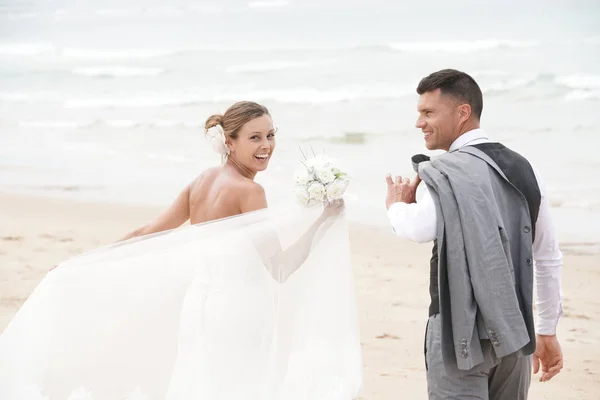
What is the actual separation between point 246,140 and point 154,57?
78.0ft

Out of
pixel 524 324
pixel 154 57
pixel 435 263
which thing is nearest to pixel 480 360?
pixel 524 324

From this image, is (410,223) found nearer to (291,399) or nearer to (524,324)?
(524,324)

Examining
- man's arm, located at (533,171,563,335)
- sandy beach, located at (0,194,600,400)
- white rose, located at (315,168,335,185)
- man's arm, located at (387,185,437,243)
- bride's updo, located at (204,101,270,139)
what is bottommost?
sandy beach, located at (0,194,600,400)

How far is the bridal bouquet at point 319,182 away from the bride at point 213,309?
98 millimetres

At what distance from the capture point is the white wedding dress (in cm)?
403

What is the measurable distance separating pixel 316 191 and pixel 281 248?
0.34 meters

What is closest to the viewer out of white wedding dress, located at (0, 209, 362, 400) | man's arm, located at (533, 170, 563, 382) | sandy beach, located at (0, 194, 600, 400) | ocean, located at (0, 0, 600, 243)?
man's arm, located at (533, 170, 563, 382)

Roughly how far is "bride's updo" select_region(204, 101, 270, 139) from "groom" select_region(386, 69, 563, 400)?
2.93 ft

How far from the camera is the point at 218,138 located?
421cm

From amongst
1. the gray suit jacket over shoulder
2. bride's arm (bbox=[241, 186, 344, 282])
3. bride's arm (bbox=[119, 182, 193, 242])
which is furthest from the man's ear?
bride's arm (bbox=[119, 182, 193, 242])

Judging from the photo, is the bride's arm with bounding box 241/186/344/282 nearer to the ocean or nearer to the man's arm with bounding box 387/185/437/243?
the man's arm with bounding box 387/185/437/243

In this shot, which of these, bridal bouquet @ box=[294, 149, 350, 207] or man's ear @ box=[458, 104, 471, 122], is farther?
bridal bouquet @ box=[294, 149, 350, 207]

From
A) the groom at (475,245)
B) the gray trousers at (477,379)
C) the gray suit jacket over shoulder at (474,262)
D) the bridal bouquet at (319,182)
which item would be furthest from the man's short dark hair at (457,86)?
the gray trousers at (477,379)

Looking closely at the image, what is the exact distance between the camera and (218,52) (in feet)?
88.6
